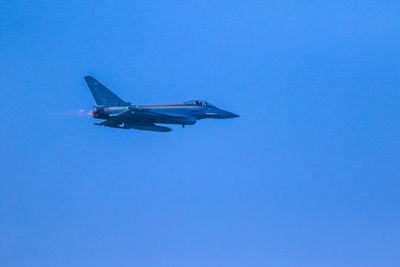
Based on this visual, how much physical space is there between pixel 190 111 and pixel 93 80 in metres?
10.4

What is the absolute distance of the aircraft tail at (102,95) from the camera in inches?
2211

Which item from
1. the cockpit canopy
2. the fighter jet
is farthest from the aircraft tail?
the cockpit canopy

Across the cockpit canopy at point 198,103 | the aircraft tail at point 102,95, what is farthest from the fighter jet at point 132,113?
the cockpit canopy at point 198,103

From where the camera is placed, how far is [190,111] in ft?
194

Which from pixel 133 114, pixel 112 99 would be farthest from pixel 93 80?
pixel 133 114

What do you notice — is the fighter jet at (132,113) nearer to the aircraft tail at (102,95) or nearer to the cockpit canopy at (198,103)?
the aircraft tail at (102,95)

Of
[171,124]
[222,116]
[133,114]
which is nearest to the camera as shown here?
[133,114]

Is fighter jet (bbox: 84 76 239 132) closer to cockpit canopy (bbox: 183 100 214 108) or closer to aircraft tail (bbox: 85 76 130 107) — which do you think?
aircraft tail (bbox: 85 76 130 107)

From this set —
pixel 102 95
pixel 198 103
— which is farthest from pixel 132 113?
pixel 198 103

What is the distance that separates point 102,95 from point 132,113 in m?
5.07

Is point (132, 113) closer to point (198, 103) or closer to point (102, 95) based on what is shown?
point (102, 95)

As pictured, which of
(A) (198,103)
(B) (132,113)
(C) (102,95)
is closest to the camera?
(B) (132,113)

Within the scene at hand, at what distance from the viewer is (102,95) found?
56.6 m

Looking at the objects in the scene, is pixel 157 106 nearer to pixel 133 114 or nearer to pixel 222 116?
pixel 133 114
